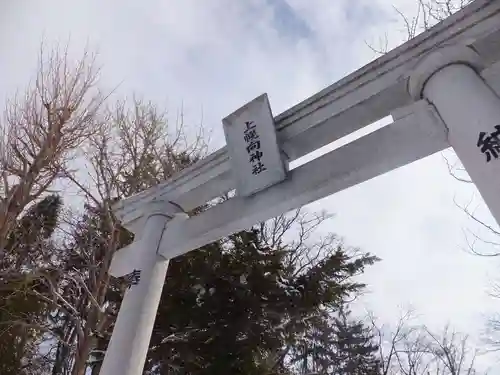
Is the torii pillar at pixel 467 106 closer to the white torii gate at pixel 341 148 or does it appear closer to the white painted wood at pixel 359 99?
the white torii gate at pixel 341 148

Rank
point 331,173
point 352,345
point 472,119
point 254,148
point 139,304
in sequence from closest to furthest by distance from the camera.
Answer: point 472,119, point 331,173, point 254,148, point 139,304, point 352,345

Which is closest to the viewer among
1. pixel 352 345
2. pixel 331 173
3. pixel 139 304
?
pixel 331 173

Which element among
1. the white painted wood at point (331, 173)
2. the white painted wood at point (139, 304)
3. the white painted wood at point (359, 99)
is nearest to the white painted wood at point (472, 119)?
the white painted wood at point (331, 173)

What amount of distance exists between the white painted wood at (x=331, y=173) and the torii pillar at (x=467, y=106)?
0.12 metres

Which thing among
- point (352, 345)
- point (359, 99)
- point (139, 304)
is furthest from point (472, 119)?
point (352, 345)

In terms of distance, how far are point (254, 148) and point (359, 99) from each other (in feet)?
2.62

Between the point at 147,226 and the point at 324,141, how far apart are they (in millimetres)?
1663

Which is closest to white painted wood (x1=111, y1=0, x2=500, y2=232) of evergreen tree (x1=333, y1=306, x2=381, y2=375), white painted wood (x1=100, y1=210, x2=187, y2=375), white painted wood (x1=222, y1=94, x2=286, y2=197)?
white painted wood (x1=222, y1=94, x2=286, y2=197)

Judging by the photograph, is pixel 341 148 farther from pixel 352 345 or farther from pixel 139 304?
pixel 352 345

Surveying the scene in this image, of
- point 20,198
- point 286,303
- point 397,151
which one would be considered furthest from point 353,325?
point 397,151

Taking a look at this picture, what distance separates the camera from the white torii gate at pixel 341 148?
192 centimetres

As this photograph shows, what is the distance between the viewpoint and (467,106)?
1.88 metres

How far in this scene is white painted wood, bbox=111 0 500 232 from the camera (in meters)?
2.12

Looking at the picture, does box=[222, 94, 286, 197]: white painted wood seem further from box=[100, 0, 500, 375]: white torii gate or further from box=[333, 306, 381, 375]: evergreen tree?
box=[333, 306, 381, 375]: evergreen tree
